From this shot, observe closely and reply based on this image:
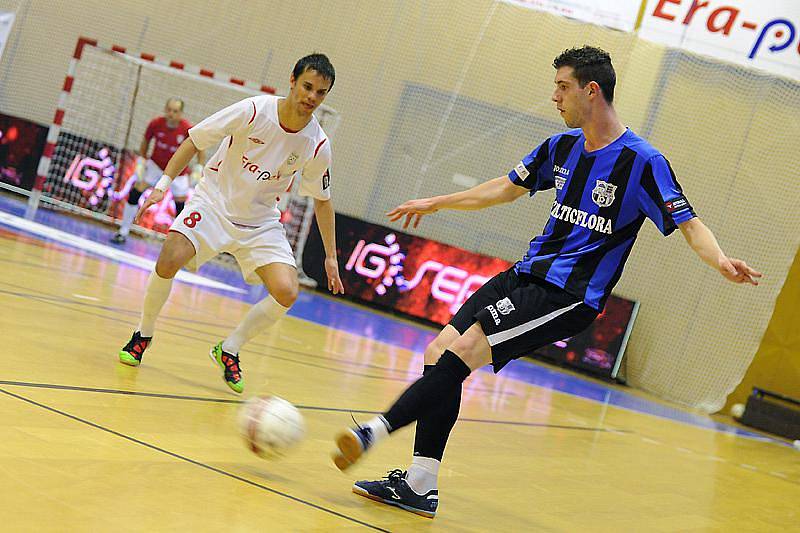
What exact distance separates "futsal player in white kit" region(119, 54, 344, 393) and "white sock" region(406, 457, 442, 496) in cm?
155

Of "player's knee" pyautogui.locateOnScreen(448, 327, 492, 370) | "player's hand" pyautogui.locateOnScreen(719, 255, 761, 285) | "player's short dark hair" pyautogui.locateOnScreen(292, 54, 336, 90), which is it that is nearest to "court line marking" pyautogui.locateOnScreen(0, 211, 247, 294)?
"player's short dark hair" pyautogui.locateOnScreen(292, 54, 336, 90)

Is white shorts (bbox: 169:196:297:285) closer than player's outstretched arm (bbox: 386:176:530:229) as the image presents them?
No

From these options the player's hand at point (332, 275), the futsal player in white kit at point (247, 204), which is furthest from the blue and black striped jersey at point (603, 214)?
the futsal player in white kit at point (247, 204)

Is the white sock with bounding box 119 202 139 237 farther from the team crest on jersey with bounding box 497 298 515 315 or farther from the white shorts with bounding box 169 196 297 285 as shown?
the team crest on jersey with bounding box 497 298 515 315

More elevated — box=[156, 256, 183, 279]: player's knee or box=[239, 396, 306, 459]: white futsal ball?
box=[156, 256, 183, 279]: player's knee

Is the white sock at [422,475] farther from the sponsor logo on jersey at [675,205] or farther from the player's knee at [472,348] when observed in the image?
the sponsor logo on jersey at [675,205]

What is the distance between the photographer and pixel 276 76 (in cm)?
1509

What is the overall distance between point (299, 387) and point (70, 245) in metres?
5.32

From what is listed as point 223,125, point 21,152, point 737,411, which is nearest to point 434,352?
point 223,125

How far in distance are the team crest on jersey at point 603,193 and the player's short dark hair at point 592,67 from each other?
0.33m

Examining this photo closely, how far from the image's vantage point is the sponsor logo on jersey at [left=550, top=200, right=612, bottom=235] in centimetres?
371

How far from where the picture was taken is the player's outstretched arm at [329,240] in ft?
16.6

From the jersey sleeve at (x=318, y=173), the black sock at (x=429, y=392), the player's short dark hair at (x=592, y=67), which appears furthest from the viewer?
the jersey sleeve at (x=318, y=173)

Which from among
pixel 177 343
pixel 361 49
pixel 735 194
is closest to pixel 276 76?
pixel 361 49
